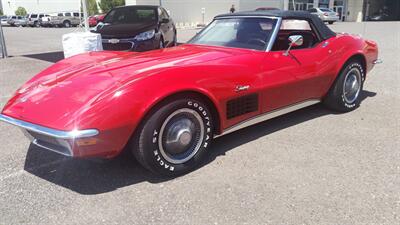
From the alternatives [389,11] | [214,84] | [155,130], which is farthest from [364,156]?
[389,11]

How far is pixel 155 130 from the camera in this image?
10.1ft

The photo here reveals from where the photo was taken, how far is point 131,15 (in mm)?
10070

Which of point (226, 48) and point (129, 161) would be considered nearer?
point (129, 161)

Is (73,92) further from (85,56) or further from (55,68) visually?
(85,56)

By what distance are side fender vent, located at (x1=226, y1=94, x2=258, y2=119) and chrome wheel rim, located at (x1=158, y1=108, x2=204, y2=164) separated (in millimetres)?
349

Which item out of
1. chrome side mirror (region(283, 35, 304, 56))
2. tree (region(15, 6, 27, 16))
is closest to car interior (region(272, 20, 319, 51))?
chrome side mirror (region(283, 35, 304, 56))

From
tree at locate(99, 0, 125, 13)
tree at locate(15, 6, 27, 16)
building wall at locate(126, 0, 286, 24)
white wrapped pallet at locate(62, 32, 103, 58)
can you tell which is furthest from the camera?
tree at locate(15, 6, 27, 16)

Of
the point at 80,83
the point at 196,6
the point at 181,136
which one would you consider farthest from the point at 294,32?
the point at 196,6

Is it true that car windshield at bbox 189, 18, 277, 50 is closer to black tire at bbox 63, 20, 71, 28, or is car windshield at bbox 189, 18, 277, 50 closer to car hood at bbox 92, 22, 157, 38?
car hood at bbox 92, 22, 157, 38

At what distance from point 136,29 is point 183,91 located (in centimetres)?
633

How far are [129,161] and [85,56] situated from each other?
1619 mm

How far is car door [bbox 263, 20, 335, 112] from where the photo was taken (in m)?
3.98

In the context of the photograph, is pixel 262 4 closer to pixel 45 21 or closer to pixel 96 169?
pixel 45 21

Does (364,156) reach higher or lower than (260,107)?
lower
